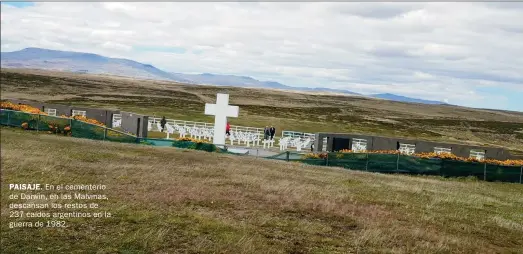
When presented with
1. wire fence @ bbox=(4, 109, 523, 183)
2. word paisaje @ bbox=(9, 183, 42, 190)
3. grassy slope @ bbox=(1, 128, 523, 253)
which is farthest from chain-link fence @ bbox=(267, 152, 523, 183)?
word paisaje @ bbox=(9, 183, 42, 190)

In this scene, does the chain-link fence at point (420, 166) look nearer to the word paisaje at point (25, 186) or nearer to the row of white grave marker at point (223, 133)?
the row of white grave marker at point (223, 133)

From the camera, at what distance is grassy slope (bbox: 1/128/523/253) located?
1088 cm

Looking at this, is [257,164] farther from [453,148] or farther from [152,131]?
[152,131]

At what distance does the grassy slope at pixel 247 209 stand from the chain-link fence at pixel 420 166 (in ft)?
12.5

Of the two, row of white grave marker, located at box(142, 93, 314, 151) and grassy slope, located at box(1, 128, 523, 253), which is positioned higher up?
row of white grave marker, located at box(142, 93, 314, 151)

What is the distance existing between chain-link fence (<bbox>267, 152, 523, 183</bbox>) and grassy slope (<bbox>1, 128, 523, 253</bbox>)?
381 centimetres

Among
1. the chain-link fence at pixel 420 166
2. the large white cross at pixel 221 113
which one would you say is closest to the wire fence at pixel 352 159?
the chain-link fence at pixel 420 166

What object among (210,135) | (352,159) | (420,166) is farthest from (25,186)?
(210,135)

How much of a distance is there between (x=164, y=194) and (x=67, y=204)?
2891 mm

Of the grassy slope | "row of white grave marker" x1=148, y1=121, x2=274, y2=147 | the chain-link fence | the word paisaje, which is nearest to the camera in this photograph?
the grassy slope

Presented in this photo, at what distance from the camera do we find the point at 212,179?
59.6 feet

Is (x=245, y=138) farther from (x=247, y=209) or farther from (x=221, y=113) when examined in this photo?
(x=247, y=209)

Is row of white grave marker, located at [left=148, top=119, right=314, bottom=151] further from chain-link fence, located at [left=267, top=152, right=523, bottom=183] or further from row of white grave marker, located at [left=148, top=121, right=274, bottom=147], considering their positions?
chain-link fence, located at [left=267, top=152, right=523, bottom=183]

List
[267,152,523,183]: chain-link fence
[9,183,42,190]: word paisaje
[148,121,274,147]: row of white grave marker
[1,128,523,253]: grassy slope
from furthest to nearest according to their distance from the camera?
[148,121,274,147]: row of white grave marker, [267,152,523,183]: chain-link fence, [9,183,42,190]: word paisaje, [1,128,523,253]: grassy slope
